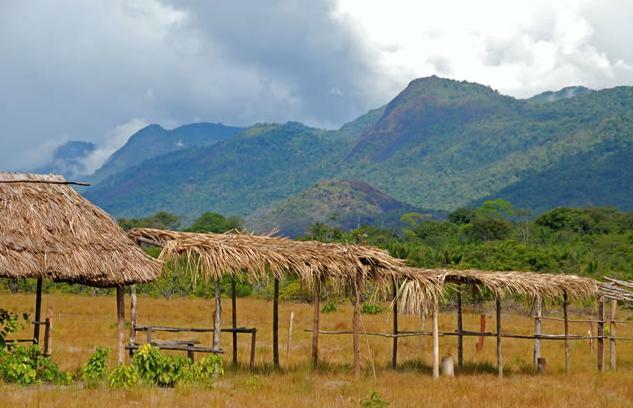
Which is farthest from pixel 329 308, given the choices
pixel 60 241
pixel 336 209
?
pixel 336 209

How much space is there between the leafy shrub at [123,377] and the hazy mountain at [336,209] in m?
139

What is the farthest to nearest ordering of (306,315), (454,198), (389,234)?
(454,198) < (389,234) < (306,315)

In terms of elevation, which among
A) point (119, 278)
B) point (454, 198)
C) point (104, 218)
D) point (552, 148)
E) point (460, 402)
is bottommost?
point (460, 402)

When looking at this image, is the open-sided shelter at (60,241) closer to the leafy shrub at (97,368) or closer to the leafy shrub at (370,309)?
the leafy shrub at (97,368)

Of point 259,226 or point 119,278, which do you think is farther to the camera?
point 259,226

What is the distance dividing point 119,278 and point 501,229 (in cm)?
6421

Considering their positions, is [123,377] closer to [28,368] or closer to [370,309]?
[28,368]

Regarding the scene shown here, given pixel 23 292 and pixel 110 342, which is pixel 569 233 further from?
pixel 110 342

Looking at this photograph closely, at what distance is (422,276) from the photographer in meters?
16.4

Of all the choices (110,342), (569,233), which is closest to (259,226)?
(569,233)

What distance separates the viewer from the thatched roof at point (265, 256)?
14.3m

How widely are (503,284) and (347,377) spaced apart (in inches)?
165

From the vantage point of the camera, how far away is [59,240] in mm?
14211

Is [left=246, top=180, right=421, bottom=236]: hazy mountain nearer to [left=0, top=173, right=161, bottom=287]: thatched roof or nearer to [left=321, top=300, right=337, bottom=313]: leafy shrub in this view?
[left=321, top=300, right=337, bottom=313]: leafy shrub
